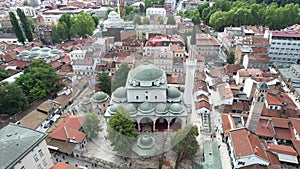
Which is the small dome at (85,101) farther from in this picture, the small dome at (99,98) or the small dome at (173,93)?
the small dome at (173,93)

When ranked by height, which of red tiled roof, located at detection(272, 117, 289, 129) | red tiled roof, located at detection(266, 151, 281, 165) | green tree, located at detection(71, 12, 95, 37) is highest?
green tree, located at detection(71, 12, 95, 37)

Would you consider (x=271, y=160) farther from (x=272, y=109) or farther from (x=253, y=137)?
(x=272, y=109)

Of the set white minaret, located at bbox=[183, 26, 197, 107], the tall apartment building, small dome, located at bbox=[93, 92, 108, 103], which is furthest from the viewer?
the tall apartment building

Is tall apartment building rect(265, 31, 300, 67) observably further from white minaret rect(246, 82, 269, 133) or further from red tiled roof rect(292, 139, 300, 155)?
white minaret rect(246, 82, 269, 133)

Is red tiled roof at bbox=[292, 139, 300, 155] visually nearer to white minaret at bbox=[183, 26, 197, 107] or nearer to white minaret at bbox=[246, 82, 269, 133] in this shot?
white minaret at bbox=[246, 82, 269, 133]

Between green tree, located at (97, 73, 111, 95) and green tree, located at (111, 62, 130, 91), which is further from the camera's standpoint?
green tree, located at (97, 73, 111, 95)

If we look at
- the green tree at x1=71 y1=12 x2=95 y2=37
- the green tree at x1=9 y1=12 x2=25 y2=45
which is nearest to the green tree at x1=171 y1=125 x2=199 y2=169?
the green tree at x1=71 y1=12 x2=95 y2=37

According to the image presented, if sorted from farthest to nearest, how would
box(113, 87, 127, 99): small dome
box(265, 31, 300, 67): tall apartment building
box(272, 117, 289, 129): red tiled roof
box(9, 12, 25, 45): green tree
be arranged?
1. box(9, 12, 25, 45): green tree
2. box(265, 31, 300, 67): tall apartment building
3. box(113, 87, 127, 99): small dome
4. box(272, 117, 289, 129): red tiled roof

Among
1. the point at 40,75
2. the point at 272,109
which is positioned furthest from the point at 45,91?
the point at 272,109

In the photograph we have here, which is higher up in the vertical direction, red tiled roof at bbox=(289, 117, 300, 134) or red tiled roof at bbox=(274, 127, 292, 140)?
red tiled roof at bbox=(289, 117, 300, 134)
